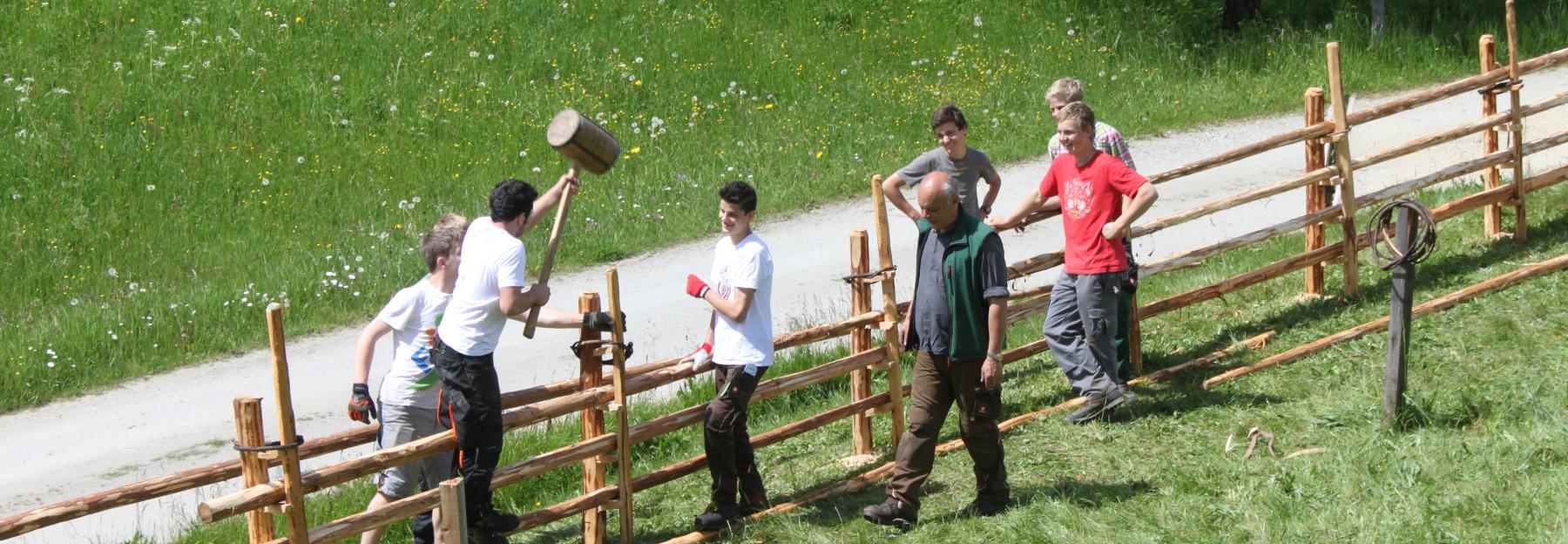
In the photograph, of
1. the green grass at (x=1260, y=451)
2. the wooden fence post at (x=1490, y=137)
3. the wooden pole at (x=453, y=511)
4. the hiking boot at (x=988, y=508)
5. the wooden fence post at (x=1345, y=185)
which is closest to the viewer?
the wooden pole at (x=453, y=511)

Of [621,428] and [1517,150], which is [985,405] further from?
[1517,150]

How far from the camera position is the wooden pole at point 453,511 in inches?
159

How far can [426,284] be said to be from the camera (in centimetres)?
597

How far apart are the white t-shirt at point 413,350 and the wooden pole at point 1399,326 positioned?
3982 mm

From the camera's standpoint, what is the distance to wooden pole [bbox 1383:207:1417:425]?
6395 mm

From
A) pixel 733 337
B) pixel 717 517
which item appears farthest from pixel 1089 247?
pixel 717 517

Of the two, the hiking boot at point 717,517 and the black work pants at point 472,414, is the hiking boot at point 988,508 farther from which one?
the black work pants at point 472,414

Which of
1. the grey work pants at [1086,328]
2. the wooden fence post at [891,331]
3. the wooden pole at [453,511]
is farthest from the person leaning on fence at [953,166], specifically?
the wooden pole at [453,511]

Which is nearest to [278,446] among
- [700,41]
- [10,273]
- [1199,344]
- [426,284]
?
[426,284]

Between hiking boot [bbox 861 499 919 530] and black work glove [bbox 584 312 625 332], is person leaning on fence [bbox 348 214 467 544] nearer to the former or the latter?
black work glove [bbox 584 312 625 332]

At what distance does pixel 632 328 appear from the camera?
34.0ft

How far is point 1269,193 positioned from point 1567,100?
269 centimetres

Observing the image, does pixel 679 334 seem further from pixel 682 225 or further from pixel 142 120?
pixel 142 120

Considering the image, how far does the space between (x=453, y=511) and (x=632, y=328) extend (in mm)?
6277
